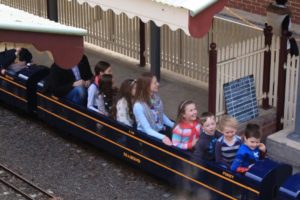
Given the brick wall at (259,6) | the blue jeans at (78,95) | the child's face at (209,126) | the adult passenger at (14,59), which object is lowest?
the blue jeans at (78,95)

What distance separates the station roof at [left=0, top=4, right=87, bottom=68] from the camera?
7973 mm

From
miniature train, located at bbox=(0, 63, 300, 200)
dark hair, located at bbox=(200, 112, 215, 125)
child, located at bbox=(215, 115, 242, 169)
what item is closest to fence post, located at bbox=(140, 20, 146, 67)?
miniature train, located at bbox=(0, 63, 300, 200)

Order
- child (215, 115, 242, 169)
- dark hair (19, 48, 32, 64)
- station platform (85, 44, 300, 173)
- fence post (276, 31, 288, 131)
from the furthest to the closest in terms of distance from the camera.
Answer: dark hair (19, 48, 32, 64), fence post (276, 31, 288, 131), station platform (85, 44, 300, 173), child (215, 115, 242, 169)

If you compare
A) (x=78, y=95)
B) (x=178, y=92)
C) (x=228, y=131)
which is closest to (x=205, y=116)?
(x=228, y=131)

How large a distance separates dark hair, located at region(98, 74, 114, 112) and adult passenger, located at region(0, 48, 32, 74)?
2088 millimetres

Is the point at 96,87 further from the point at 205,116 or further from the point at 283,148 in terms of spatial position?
the point at 283,148

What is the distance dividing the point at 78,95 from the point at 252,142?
126 inches

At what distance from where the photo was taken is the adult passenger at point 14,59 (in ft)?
39.3

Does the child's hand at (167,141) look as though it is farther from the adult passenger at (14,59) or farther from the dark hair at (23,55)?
the dark hair at (23,55)

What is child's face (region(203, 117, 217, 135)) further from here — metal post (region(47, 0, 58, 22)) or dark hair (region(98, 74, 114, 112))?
metal post (region(47, 0, 58, 22))

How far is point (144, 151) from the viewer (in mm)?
9555

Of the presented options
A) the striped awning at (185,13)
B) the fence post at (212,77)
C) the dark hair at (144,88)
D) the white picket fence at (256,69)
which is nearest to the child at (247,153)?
the striped awning at (185,13)

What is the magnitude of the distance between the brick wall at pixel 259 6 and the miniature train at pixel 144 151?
3.83 meters

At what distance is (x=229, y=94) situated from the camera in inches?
414
